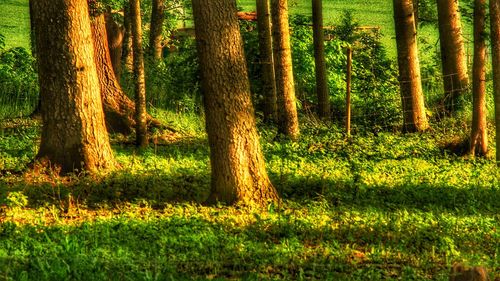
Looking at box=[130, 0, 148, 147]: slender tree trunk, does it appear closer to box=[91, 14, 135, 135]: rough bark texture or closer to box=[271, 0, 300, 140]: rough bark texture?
box=[91, 14, 135, 135]: rough bark texture

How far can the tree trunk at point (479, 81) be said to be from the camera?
57.9 ft

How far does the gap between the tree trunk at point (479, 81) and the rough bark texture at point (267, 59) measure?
199 inches

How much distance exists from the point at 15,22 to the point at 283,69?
142 feet

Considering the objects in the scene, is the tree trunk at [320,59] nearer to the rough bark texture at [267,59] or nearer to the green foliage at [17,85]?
the rough bark texture at [267,59]

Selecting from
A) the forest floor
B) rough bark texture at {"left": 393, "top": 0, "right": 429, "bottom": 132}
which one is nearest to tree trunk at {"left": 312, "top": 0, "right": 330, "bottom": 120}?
rough bark texture at {"left": 393, "top": 0, "right": 429, "bottom": 132}

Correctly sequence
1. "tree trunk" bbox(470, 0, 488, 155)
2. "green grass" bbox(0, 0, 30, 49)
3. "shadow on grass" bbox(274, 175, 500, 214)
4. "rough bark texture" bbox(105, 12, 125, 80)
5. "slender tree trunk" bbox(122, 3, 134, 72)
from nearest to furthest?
"shadow on grass" bbox(274, 175, 500, 214) → "tree trunk" bbox(470, 0, 488, 155) → "rough bark texture" bbox(105, 12, 125, 80) → "slender tree trunk" bbox(122, 3, 134, 72) → "green grass" bbox(0, 0, 30, 49)

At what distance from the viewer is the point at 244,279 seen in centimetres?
905

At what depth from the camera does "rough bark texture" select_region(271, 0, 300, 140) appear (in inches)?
750

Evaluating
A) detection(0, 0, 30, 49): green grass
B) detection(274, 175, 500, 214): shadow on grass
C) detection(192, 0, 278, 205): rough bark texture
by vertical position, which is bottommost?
detection(274, 175, 500, 214): shadow on grass

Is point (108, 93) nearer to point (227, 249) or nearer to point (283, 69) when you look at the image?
point (283, 69)

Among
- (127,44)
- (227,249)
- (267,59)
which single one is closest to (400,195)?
(227,249)

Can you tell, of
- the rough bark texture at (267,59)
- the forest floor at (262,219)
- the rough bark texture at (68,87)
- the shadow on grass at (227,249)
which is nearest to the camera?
the shadow on grass at (227,249)

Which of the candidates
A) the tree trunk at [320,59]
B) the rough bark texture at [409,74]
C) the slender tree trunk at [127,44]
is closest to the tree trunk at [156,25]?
the slender tree trunk at [127,44]

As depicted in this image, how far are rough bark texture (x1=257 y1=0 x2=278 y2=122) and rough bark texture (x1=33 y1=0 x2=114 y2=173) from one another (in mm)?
6754
